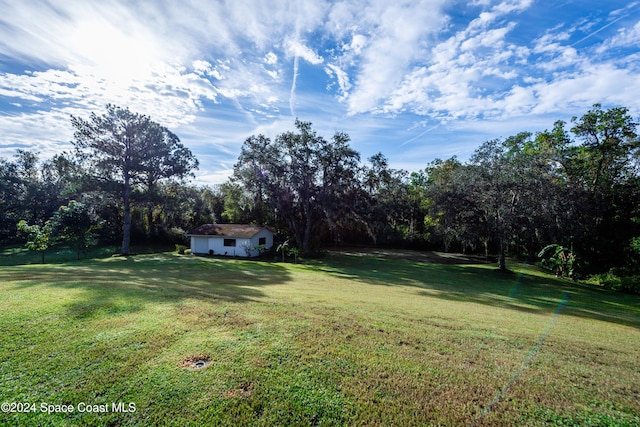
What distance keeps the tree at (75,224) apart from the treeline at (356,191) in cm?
177

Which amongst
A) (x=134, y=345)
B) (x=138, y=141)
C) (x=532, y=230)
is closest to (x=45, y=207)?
(x=138, y=141)

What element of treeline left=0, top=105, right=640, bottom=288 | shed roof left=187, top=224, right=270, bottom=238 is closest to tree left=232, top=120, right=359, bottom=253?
treeline left=0, top=105, right=640, bottom=288

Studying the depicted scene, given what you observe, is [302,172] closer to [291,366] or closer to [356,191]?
[356,191]

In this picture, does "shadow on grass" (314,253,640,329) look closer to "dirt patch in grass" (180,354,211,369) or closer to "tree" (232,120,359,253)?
"tree" (232,120,359,253)

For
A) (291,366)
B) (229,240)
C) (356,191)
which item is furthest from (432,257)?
(291,366)

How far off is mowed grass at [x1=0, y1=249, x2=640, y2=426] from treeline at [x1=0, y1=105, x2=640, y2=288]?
40.5ft

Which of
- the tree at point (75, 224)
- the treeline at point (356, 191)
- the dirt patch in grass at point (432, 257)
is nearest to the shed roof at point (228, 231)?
the treeline at point (356, 191)

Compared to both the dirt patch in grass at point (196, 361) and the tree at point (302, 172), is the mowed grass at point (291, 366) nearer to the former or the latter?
the dirt patch in grass at point (196, 361)

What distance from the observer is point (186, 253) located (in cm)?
2586

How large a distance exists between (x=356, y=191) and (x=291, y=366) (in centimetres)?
2186

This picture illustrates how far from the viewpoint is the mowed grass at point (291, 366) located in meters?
2.85

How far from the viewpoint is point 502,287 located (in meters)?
15.0

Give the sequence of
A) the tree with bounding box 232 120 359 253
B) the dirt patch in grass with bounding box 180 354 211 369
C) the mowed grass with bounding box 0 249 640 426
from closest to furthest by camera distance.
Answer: the mowed grass with bounding box 0 249 640 426
the dirt patch in grass with bounding box 180 354 211 369
the tree with bounding box 232 120 359 253

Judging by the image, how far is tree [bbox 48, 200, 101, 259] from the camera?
19688 millimetres
